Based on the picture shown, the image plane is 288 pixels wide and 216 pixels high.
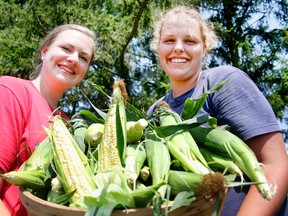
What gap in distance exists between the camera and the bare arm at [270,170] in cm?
165

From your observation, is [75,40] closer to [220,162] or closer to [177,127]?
[177,127]

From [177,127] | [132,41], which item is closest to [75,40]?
[177,127]

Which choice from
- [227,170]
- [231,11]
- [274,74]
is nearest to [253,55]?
[274,74]

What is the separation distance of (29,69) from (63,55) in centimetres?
819

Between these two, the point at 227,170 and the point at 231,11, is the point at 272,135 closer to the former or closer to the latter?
the point at 227,170

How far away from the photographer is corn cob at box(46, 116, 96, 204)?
4.41 feet

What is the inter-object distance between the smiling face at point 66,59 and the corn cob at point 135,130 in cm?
109

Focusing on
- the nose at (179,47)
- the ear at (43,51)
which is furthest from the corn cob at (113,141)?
the ear at (43,51)

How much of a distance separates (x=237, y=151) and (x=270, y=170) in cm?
40

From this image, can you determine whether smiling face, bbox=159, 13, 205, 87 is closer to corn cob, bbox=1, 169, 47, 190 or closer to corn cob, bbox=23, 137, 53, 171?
corn cob, bbox=23, 137, 53, 171

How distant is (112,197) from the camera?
1.18 metres

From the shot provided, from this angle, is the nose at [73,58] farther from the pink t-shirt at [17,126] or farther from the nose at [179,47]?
the nose at [179,47]

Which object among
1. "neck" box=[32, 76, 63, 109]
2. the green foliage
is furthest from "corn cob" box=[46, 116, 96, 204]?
the green foliage

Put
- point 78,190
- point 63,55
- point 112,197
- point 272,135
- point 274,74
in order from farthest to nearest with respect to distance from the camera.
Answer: point 274,74
point 63,55
point 272,135
point 78,190
point 112,197
